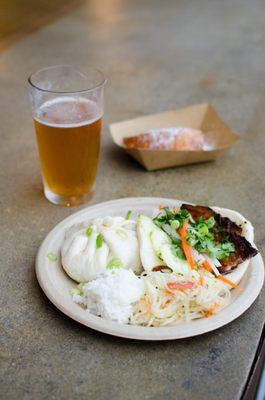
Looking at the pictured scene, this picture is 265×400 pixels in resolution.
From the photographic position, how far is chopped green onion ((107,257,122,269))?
106 centimetres

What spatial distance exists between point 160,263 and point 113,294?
0.47ft

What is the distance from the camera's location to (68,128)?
1.31 meters

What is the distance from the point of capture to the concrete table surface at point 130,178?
92 cm

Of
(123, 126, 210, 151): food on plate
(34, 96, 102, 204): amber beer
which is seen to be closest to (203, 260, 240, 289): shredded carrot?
(34, 96, 102, 204): amber beer

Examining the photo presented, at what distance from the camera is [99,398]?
88 cm

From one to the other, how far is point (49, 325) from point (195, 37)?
7.80 ft

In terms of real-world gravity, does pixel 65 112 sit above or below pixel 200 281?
above

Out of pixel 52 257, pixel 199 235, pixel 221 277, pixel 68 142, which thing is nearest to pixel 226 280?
pixel 221 277

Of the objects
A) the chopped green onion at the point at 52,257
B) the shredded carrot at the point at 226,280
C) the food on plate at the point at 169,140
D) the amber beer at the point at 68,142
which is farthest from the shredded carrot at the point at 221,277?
the food on plate at the point at 169,140

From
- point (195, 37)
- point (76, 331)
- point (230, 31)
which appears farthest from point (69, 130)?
point (230, 31)

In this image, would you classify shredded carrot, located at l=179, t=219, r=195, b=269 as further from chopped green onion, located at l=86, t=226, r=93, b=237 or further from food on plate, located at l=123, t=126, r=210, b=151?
food on plate, located at l=123, t=126, r=210, b=151

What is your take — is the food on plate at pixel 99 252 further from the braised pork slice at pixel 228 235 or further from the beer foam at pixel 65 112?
the beer foam at pixel 65 112

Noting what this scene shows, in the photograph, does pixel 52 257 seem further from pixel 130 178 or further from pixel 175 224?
pixel 130 178

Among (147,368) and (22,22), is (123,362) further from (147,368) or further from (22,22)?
(22,22)
